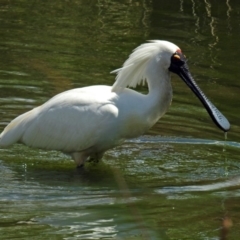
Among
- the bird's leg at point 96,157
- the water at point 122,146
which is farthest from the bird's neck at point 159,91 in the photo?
the bird's leg at point 96,157

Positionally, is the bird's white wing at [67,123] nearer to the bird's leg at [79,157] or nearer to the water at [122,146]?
the bird's leg at [79,157]

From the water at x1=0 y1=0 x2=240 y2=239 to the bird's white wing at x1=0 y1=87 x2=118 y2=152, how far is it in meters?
0.30

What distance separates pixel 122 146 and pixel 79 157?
1.07m

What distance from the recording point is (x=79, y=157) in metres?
9.45

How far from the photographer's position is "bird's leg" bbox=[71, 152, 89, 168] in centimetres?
943

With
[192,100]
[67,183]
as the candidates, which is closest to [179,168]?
[67,183]

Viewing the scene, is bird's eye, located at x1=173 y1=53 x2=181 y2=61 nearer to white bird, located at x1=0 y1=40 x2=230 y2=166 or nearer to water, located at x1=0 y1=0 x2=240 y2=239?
white bird, located at x1=0 y1=40 x2=230 y2=166

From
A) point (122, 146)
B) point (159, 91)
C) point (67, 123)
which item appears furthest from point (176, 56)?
point (122, 146)

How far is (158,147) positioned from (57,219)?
119 inches

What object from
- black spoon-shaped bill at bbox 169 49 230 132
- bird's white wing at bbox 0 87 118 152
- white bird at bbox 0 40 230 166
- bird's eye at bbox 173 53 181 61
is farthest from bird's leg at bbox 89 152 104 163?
bird's eye at bbox 173 53 181 61

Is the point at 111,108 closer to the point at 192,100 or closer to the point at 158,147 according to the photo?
the point at 158,147

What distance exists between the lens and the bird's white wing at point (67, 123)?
9.01 m

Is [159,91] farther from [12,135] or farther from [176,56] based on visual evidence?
[12,135]

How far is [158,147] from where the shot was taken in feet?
33.8
